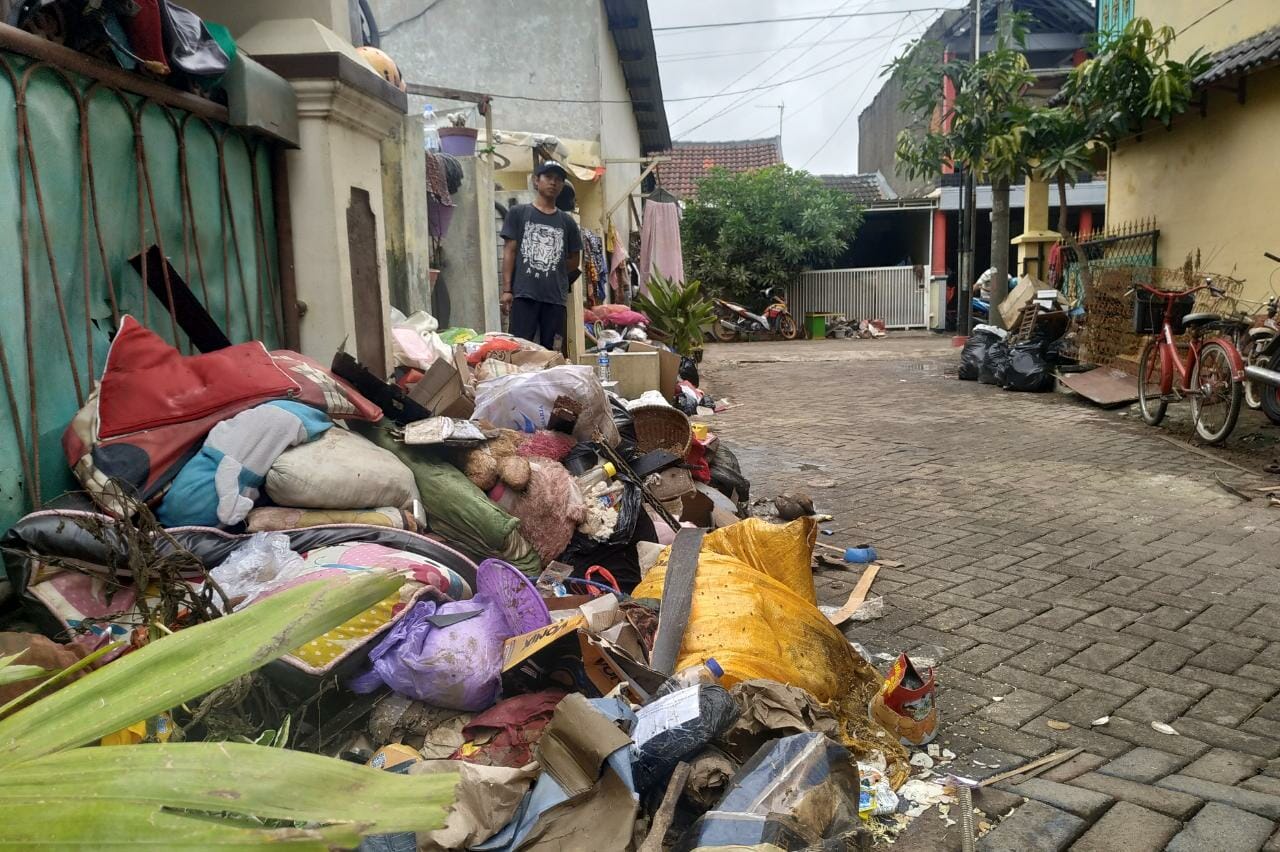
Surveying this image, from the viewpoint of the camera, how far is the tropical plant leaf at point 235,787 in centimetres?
66

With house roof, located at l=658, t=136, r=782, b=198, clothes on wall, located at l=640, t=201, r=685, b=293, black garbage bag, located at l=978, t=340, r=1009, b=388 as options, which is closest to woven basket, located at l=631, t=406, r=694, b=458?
black garbage bag, located at l=978, t=340, r=1009, b=388

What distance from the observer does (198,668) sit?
0.81 meters

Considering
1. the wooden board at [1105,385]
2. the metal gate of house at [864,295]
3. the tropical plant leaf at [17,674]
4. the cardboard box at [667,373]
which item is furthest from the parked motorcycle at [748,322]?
the tropical plant leaf at [17,674]

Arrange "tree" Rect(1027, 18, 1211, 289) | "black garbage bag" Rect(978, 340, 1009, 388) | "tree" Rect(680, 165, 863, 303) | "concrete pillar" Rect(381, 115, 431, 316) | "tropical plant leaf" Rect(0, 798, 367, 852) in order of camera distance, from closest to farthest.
Answer: "tropical plant leaf" Rect(0, 798, 367, 852) < "concrete pillar" Rect(381, 115, 431, 316) < "tree" Rect(1027, 18, 1211, 289) < "black garbage bag" Rect(978, 340, 1009, 388) < "tree" Rect(680, 165, 863, 303)

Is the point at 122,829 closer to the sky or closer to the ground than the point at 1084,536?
closer to the sky

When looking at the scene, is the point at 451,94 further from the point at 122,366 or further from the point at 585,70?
the point at 122,366

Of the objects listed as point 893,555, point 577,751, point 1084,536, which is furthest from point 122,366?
point 1084,536

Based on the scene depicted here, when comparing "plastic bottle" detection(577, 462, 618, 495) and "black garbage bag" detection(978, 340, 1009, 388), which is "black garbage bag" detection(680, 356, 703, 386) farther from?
"plastic bottle" detection(577, 462, 618, 495)

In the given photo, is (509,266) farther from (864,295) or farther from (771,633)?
(864,295)

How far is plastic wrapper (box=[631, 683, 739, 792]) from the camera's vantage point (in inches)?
88.9

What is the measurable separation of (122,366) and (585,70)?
12.2 m

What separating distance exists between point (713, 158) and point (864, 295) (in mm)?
8874

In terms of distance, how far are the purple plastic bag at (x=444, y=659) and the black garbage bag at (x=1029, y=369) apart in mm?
9663

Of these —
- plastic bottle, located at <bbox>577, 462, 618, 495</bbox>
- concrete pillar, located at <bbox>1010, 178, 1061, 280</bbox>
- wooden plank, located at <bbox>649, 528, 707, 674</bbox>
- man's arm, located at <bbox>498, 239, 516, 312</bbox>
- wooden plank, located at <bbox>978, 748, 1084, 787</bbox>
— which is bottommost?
wooden plank, located at <bbox>978, 748, 1084, 787</bbox>
